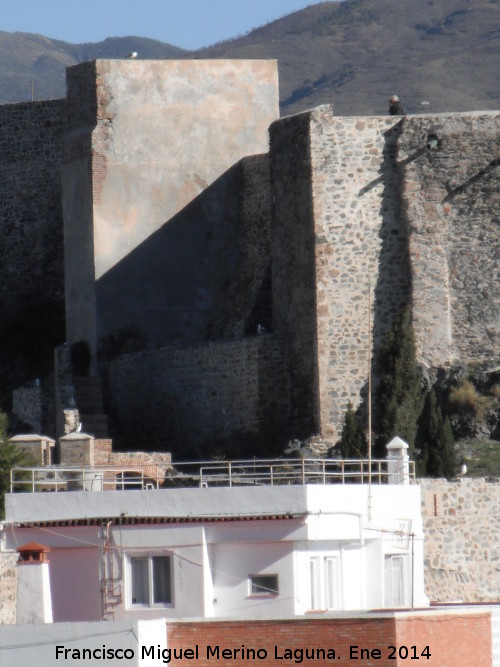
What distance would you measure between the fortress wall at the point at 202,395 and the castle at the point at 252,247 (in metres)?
0.04

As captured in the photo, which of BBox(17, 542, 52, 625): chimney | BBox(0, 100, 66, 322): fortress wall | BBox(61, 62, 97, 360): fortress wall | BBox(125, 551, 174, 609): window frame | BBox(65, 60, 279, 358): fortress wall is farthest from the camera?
BBox(0, 100, 66, 322): fortress wall

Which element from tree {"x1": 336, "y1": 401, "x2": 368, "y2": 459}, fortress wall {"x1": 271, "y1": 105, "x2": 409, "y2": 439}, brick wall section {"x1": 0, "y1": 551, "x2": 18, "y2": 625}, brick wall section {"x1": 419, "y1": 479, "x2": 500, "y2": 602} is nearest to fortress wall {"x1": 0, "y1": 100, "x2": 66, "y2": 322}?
fortress wall {"x1": 271, "y1": 105, "x2": 409, "y2": 439}

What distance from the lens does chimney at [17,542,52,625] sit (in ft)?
85.6

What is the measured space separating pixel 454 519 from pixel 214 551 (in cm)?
894

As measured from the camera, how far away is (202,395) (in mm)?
42625

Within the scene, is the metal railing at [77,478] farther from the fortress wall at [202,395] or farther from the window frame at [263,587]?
the fortress wall at [202,395]

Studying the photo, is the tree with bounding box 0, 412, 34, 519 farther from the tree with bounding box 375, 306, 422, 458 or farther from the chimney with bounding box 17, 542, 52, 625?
the chimney with bounding box 17, 542, 52, 625

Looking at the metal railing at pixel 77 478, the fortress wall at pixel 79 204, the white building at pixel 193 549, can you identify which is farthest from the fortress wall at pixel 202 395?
the white building at pixel 193 549

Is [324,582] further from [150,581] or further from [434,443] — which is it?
[434,443]

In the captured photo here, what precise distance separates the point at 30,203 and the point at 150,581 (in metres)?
26.6

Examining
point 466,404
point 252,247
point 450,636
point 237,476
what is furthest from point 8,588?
point 252,247

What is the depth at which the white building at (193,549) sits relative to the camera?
27844mm

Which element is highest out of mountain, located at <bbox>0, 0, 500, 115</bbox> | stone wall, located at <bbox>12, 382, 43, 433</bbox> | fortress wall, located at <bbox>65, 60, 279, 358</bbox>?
mountain, located at <bbox>0, 0, 500, 115</bbox>

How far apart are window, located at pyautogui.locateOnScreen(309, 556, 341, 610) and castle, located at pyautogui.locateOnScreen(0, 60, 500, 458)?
35.6ft
